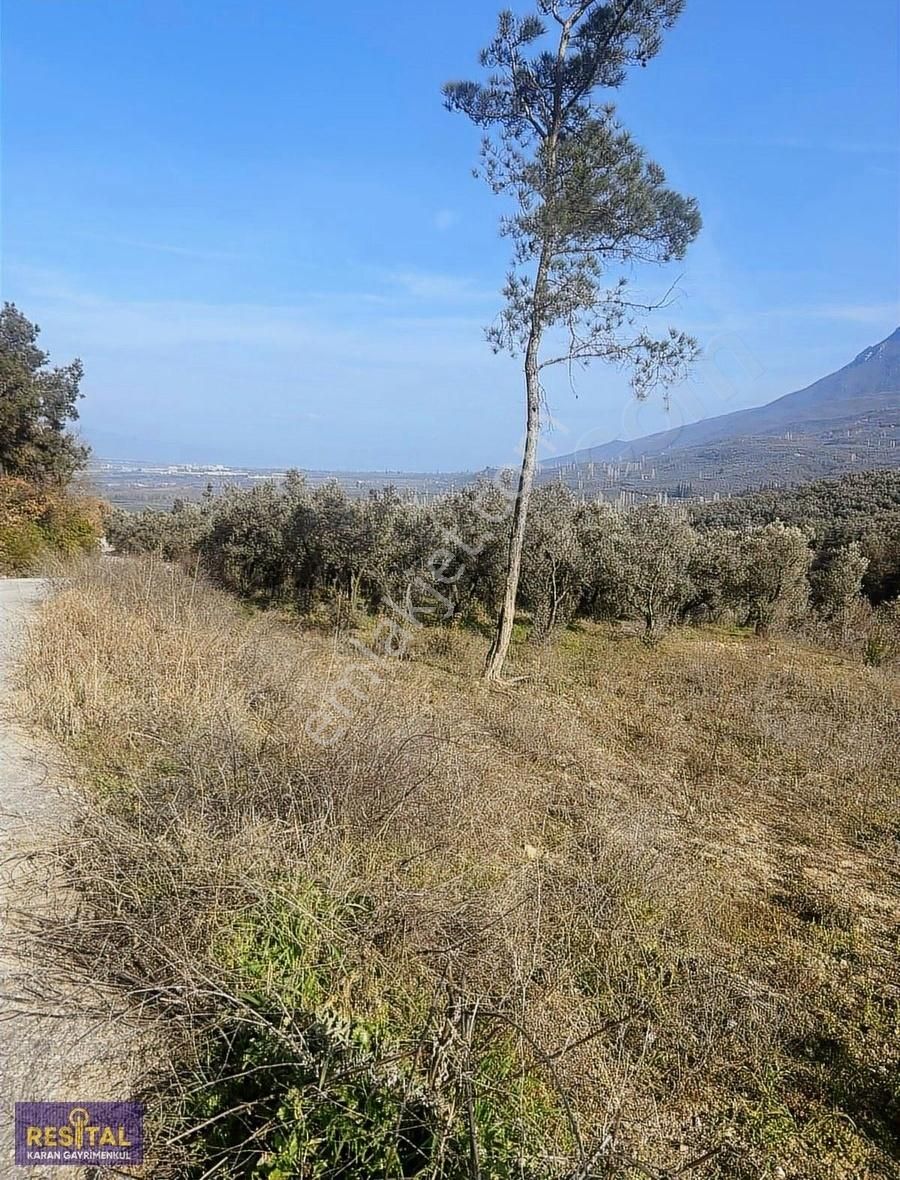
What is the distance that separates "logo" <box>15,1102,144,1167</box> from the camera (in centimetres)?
162

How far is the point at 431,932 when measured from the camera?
7.91 feet

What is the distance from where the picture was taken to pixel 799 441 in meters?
24.7

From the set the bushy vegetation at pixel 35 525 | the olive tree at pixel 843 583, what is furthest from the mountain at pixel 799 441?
the bushy vegetation at pixel 35 525

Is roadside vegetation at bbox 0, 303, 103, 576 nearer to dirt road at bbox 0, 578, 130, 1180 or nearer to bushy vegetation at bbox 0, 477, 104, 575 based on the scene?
bushy vegetation at bbox 0, 477, 104, 575

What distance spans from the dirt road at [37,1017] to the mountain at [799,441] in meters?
14.8

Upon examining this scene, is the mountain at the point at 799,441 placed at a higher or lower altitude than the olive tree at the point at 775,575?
higher

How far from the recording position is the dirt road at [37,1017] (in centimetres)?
176

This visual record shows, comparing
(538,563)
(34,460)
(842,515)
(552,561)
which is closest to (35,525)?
(34,460)

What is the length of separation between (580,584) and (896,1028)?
932 centimetres

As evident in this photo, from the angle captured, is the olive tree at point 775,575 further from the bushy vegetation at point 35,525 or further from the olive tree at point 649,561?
the bushy vegetation at point 35,525

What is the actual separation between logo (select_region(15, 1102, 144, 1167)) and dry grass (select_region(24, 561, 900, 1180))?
0.74ft

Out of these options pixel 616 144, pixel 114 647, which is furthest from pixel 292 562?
pixel 616 144

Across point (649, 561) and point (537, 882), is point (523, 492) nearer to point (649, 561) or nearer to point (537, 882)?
point (649, 561)

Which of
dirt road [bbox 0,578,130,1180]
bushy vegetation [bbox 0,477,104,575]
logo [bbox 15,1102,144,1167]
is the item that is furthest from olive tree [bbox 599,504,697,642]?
bushy vegetation [bbox 0,477,104,575]
